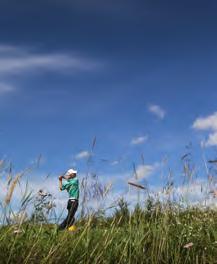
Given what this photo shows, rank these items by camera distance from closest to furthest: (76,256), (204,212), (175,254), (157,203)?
(76,256) < (175,254) < (157,203) < (204,212)

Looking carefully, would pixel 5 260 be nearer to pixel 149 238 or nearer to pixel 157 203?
pixel 149 238

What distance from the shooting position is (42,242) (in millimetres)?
6070

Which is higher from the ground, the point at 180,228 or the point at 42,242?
the point at 180,228

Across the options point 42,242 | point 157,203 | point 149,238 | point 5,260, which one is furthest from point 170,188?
point 5,260

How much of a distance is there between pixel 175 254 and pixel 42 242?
56.2 inches

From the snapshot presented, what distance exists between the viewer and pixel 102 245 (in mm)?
6004

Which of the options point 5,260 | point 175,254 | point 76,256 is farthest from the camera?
point 175,254

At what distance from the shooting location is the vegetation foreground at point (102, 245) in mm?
5633

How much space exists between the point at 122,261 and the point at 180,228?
1.71m

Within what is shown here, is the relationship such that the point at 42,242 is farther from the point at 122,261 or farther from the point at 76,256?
the point at 122,261

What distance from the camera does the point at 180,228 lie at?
24.7ft

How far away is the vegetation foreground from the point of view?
5.63m

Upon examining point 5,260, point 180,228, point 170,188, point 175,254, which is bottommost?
point 5,260

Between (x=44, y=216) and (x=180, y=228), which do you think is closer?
(x=44, y=216)
